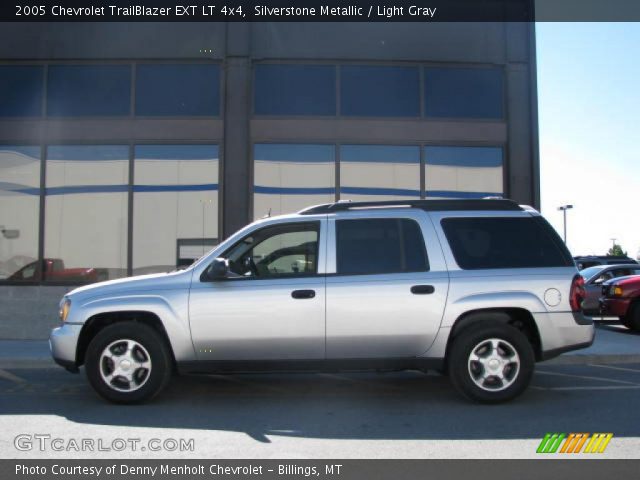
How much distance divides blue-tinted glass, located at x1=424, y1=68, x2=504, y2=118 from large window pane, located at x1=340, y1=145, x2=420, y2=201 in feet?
3.43

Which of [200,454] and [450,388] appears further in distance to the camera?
[450,388]

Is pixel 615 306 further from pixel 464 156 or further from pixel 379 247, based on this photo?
pixel 379 247

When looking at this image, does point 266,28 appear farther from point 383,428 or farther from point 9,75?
point 383,428

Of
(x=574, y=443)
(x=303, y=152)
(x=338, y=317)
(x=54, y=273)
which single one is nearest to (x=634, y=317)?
(x=303, y=152)

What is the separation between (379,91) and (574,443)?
8.85 meters

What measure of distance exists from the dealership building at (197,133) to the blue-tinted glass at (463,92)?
0.38ft

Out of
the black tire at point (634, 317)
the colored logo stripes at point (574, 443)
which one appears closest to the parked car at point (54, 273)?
the colored logo stripes at point (574, 443)

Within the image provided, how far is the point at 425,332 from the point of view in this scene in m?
5.90

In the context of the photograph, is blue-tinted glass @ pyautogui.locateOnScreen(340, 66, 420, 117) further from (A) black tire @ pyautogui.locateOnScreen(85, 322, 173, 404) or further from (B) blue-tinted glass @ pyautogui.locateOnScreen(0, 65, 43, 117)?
(A) black tire @ pyautogui.locateOnScreen(85, 322, 173, 404)

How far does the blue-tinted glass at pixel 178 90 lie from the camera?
39.6ft

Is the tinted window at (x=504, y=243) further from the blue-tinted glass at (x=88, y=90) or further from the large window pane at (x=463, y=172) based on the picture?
the blue-tinted glass at (x=88, y=90)

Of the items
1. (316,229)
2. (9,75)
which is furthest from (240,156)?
(316,229)
